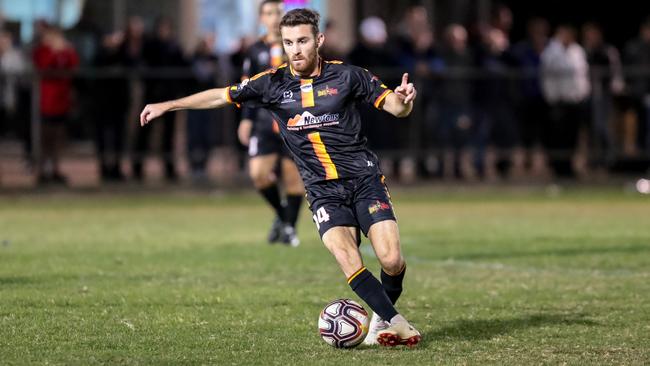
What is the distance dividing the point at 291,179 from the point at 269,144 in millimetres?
476

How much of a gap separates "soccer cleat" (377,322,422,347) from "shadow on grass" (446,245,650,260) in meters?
4.76

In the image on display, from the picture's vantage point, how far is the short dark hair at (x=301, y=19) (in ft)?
24.5

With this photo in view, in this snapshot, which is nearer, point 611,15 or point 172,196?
point 172,196

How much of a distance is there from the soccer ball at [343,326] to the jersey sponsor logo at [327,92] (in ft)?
4.20

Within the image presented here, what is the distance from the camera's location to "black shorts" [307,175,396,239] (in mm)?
7449

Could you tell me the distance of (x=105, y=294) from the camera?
9.20m

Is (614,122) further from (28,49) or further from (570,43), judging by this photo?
(28,49)

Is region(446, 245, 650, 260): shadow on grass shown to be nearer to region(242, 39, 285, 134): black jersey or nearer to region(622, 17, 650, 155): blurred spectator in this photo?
region(242, 39, 285, 134): black jersey

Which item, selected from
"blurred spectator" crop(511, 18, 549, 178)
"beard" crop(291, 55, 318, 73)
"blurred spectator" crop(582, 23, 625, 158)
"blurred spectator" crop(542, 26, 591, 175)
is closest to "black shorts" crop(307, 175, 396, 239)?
"beard" crop(291, 55, 318, 73)

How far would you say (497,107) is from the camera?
20391mm

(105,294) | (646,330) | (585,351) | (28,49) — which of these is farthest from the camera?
(28,49)

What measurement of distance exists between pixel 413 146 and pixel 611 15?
8163 mm

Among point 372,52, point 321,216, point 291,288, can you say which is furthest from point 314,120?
point 372,52

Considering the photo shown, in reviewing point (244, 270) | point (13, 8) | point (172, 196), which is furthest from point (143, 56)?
point (244, 270)
